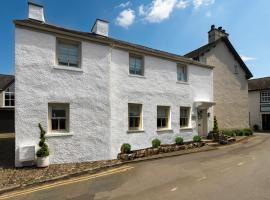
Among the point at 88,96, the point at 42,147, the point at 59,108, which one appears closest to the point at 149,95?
the point at 88,96

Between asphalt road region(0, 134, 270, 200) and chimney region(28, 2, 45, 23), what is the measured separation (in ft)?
27.6

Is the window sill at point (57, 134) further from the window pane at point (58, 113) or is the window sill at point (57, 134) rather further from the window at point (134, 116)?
the window at point (134, 116)

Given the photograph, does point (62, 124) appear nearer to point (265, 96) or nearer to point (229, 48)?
point (229, 48)

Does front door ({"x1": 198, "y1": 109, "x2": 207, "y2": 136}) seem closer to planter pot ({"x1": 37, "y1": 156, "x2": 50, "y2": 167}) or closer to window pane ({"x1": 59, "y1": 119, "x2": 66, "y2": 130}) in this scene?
window pane ({"x1": 59, "y1": 119, "x2": 66, "y2": 130})

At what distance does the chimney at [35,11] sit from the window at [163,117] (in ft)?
29.6

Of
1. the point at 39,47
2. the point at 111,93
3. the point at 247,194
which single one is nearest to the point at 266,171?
the point at 247,194

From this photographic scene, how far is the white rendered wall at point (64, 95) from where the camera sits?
1019 cm

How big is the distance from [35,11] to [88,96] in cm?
514

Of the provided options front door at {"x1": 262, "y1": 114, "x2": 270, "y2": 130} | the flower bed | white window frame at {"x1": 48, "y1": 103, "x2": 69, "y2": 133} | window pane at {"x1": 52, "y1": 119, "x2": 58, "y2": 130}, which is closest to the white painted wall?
white window frame at {"x1": 48, "y1": 103, "x2": 69, "y2": 133}

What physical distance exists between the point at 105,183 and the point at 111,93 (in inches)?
223

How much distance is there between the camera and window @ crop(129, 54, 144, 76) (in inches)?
555

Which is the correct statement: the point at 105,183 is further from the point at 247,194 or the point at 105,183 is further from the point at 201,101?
the point at 201,101

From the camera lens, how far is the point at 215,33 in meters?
23.8

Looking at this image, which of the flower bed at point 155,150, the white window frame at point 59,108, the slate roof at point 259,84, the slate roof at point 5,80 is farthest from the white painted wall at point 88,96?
the slate roof at point 5,80
